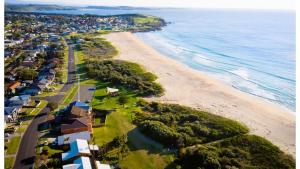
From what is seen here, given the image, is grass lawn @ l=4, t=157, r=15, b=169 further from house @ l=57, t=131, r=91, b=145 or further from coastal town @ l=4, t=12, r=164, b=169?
house @ l=57, t=131, r=91, b=145

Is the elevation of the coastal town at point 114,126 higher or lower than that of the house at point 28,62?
lower

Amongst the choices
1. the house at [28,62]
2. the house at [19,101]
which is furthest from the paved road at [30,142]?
the house at [28,62]

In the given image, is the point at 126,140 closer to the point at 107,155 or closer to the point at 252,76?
the point at 107,155

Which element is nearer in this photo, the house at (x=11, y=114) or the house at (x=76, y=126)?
the house at (x=76, y=126)

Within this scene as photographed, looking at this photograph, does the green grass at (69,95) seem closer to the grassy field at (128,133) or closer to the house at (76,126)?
the grassy field at (128,133)

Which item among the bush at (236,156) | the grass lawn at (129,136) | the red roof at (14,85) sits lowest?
the grass lawn at (129,136)

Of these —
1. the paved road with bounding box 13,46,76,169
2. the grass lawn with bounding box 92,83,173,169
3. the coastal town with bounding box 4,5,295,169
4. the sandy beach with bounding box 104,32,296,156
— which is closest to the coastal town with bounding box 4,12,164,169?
the paved road with bounding box 13,46,76,169
